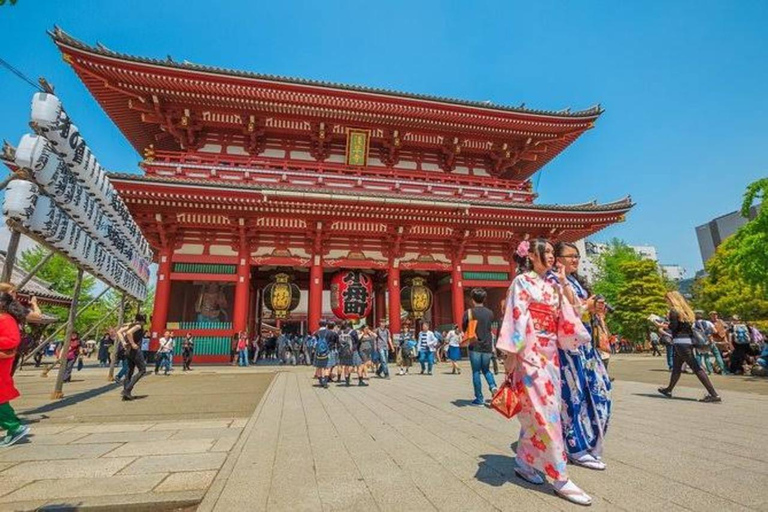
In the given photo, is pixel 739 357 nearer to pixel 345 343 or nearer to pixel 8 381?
pixel 345 343

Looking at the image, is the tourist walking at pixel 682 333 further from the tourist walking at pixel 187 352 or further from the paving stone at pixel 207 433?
the tourist walking at pixel 187 352

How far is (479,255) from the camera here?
53.5ft

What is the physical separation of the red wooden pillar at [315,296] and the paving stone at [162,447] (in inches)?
396

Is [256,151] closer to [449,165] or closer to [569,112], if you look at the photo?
[449,165]

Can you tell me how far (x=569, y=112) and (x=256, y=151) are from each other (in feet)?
47.4

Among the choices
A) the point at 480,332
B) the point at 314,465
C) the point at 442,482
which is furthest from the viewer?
the point at 480,332

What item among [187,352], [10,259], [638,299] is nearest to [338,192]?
[187,352]

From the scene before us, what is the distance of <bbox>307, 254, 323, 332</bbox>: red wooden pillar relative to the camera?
13914 millimetres

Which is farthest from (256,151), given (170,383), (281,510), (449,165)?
(281,510)

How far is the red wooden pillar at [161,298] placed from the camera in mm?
12594

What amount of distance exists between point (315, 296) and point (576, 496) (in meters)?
12.6

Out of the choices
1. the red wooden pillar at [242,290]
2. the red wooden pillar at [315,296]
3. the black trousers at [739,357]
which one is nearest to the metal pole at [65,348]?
the red wooden pillar at [242,290]

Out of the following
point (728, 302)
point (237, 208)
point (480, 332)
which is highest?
point (237, 208)

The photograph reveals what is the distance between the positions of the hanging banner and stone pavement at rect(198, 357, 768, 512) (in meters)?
12.7
